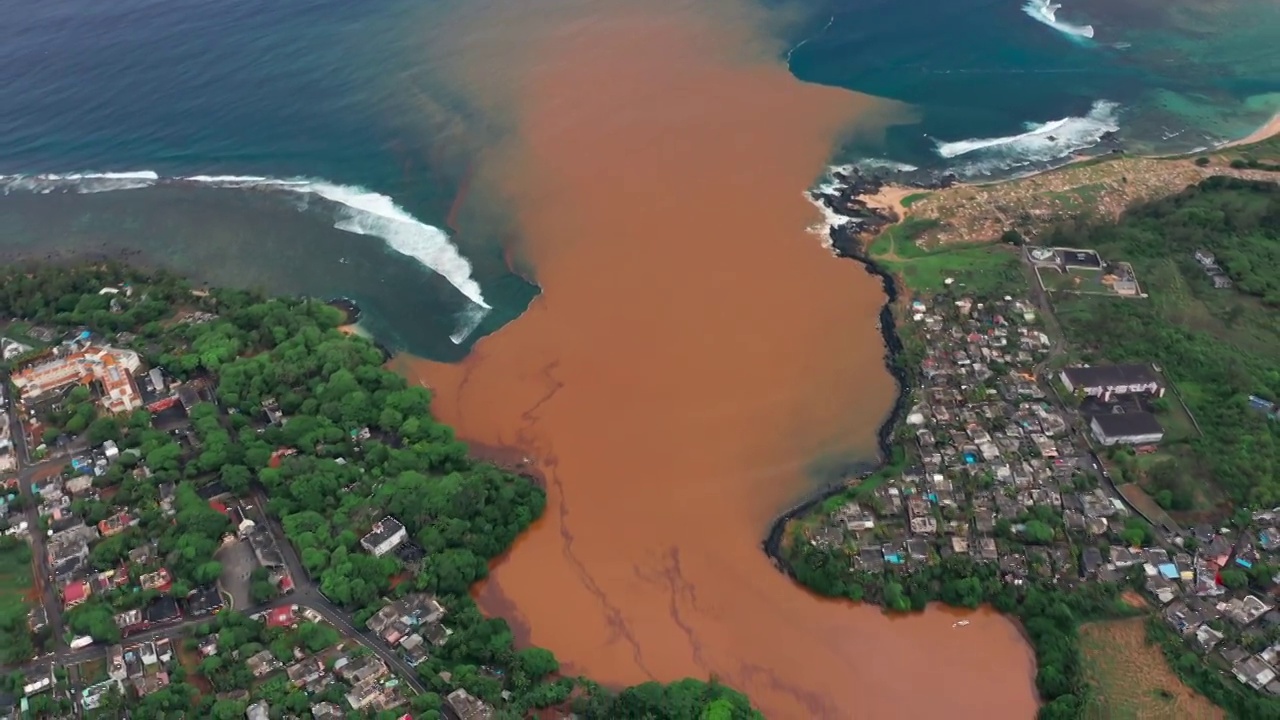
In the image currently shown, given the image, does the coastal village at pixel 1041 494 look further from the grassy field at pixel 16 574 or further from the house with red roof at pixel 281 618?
the grassy field at pixel 16 574

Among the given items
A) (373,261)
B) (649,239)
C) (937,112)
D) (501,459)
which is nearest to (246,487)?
(501,459)

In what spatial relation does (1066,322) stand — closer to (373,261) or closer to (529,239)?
(529,239)

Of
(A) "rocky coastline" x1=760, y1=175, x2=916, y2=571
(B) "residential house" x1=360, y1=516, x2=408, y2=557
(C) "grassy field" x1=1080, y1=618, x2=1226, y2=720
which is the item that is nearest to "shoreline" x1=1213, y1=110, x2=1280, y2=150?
(A) "rocky coastline" x1=760, y1=175, x2=916, y2=571

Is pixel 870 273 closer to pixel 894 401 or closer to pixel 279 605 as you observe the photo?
pixel 894 401

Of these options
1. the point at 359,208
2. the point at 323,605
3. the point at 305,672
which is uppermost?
the point at 359,208

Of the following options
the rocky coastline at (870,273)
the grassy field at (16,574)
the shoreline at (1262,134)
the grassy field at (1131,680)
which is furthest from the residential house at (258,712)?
the shoreline at (1262,134)

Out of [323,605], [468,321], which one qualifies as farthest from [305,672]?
[468,321]
